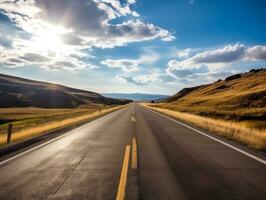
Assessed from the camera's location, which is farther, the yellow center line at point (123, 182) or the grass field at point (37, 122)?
the grass field at point (37, 122)

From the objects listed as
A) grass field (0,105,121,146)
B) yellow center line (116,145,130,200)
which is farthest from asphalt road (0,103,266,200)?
grass field (0,105,121,146)

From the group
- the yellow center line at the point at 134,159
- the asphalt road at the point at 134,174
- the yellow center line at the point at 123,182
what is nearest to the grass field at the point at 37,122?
the asphalt road at the point at 134,174

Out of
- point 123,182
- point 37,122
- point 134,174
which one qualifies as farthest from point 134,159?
point 37,122

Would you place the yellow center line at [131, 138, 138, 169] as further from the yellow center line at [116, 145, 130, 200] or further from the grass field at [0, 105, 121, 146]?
the grass field at [0, 105, 121, 146]

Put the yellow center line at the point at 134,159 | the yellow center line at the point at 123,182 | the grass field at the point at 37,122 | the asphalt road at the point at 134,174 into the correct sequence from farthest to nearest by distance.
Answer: the grass field at the point at 37,122 → the yellow center line at the point at 134,159 → the asphalt road at the point at 134,174 → the yellow center line at the point at 123,182

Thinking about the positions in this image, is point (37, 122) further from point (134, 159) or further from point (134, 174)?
point (134, 174)

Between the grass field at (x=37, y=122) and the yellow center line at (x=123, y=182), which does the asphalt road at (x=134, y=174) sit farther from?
the grass field at (x=37, y=122)

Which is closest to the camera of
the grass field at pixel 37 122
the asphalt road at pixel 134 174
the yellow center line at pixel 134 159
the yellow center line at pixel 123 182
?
the yellow center line at pixel 123 182

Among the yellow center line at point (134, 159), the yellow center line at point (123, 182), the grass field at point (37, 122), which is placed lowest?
the grass field at point (37, 122)

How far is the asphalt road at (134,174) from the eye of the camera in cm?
534

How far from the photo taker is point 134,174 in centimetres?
665

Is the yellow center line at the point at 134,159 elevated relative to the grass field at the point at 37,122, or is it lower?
elevated

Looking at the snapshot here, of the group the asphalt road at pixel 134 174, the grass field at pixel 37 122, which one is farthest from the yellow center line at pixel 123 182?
the grass field at pixel 37 122

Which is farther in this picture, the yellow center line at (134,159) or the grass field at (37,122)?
the grass field at (37,122)
